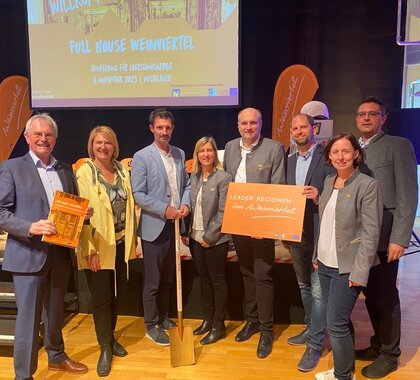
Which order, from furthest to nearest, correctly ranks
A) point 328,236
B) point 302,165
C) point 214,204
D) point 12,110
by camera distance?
point 12,110 < point 214,204 < point 302,165 < point 328,236

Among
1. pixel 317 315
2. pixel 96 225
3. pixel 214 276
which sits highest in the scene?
pixel 96 225

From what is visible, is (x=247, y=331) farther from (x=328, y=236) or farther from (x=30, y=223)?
(x=30, y=223)

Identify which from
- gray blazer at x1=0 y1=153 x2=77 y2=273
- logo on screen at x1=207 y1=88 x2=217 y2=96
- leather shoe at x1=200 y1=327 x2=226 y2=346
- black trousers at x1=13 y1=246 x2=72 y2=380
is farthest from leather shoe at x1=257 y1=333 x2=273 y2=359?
logo on screen at x1=207 y1=88 x2=217 y2=96

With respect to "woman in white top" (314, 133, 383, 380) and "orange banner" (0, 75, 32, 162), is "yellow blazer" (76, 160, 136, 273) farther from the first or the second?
"orange banner" (0, 75, 32, 162)

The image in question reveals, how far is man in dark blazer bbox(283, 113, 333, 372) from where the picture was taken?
105 inches

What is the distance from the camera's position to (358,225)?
2180 mm

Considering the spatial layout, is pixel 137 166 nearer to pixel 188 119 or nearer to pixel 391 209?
pixel 391 209

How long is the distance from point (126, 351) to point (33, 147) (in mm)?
1548

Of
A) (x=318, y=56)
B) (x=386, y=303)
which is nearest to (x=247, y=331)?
(x=386, y=303)

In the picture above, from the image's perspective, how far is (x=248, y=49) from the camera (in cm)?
551

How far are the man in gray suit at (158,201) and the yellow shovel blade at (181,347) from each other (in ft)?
0.74

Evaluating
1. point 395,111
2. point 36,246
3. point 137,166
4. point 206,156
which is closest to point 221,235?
point 206,156

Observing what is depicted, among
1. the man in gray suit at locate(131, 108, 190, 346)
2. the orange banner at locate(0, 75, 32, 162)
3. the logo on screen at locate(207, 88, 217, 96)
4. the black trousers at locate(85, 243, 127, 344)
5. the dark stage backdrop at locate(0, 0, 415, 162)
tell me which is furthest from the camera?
the orange banner at locate(0, 75, 32, 162)

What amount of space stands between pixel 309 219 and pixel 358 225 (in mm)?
632
